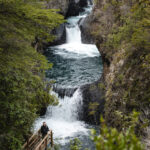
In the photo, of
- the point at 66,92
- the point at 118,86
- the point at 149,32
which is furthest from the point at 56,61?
the point at 149,32

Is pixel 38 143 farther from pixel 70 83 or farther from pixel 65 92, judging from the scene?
pixel 70 83

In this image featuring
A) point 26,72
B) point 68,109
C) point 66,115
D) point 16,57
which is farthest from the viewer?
point 68,109

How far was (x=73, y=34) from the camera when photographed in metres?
31.6

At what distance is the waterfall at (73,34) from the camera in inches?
1233

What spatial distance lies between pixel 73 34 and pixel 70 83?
16.6 meters

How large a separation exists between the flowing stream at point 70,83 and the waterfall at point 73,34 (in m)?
1.68

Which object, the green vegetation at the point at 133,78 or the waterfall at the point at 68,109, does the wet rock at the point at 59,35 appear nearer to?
the waterfall at the point at 68,109

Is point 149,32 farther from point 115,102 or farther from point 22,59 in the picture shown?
point 22,59

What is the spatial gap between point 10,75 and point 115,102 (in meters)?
4.83

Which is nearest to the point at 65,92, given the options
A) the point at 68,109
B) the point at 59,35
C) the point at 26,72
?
the point at 68,109

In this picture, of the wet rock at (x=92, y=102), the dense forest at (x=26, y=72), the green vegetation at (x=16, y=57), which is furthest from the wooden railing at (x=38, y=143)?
the wet rock at (x=92, y=102)

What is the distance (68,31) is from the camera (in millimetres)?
31812

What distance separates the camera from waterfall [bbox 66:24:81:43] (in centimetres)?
3131

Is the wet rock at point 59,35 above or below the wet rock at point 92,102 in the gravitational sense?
above
